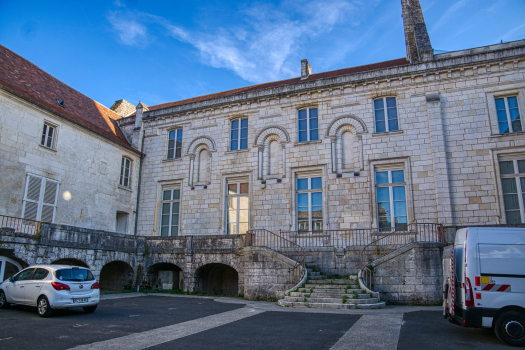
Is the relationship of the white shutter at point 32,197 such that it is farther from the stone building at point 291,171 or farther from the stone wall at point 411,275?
the stone wall at point 411,275

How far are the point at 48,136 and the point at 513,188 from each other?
764 inches

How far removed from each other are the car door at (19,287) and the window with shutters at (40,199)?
5.74 meters

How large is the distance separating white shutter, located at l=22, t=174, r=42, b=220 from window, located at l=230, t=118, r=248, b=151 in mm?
8959

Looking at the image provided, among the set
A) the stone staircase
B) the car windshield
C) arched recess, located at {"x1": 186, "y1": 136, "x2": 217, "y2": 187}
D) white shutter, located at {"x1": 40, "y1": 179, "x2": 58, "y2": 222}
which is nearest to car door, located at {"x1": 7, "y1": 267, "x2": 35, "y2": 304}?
the car windshield

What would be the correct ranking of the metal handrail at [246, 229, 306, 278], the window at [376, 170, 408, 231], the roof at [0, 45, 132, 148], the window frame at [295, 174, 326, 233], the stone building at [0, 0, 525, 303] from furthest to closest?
the window frame at [295, 174, 326, 233] → the roof at [0, 45, 132, 148] → the window at [376, 170, 408, 231] → the stone building at [0, 0, 525, 303] → the metal handrail at [246, 229, 306, 278]

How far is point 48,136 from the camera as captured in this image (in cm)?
1684

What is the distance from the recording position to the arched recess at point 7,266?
12.7 m

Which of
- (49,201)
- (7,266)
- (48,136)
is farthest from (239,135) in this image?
(7,266)

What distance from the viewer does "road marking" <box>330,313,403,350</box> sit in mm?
6250

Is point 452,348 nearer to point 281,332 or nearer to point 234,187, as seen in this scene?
point 281,332

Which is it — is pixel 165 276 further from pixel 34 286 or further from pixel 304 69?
pixel 304 69

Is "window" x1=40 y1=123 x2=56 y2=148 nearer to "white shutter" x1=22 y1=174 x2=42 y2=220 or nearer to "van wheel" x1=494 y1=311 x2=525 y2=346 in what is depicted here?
"white shutter" x1=22 y1=174 x2=42 y2=220

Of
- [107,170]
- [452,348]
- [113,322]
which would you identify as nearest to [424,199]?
[452,348]

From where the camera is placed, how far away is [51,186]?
16562 mm
